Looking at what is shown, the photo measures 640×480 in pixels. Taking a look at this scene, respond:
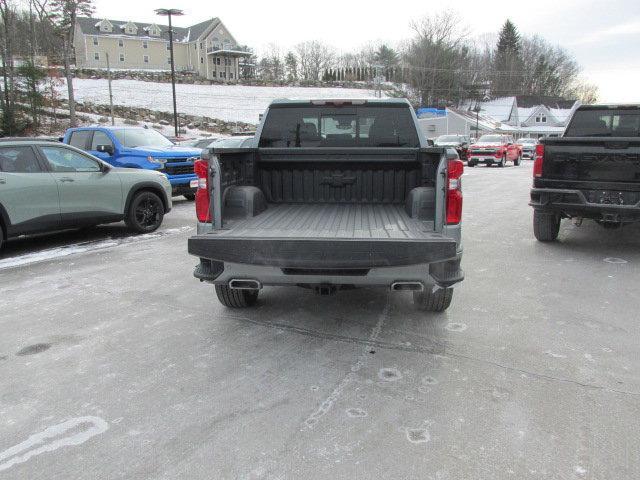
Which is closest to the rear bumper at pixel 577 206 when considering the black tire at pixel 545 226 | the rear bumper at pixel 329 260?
the black tire at pixel 545 226

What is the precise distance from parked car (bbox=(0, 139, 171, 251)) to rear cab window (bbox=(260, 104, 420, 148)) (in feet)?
13.0

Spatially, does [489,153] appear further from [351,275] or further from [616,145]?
[351,275]

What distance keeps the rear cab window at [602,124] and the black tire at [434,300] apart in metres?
4.87

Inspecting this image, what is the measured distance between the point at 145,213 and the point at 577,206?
22.7 feet

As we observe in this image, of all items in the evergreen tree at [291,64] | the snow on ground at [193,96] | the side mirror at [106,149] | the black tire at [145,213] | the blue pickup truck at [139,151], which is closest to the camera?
the black tire at [145,213]

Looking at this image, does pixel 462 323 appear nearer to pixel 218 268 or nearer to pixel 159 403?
pixel 218 268

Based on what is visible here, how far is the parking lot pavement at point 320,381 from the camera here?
2654 millimetres

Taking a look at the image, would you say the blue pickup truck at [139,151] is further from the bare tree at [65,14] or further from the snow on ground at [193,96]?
the snow on ground at [193,96]

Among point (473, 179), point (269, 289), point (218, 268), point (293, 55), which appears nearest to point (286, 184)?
point (269, 289)

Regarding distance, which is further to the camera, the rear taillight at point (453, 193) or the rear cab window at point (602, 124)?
the rear cab window at point (602, 124)

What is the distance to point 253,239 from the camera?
3.78 metres

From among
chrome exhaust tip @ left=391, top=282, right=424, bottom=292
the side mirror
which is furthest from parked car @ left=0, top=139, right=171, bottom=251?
chrome exhaust tip @ left=391, top=282, right=424, bottom=292

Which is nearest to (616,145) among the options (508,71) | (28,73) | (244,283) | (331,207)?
(331,207)

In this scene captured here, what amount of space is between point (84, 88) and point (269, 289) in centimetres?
5218
